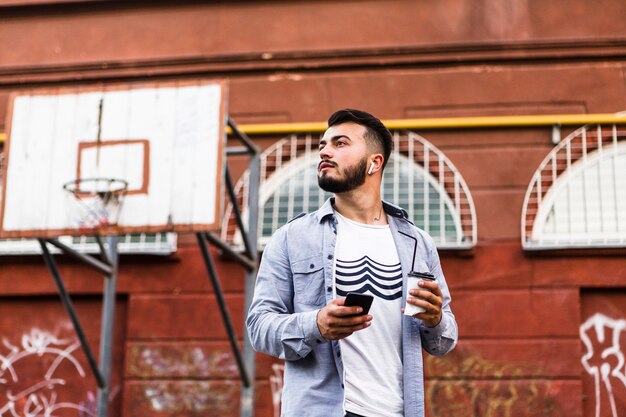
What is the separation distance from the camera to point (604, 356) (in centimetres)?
705

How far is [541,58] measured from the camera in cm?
767

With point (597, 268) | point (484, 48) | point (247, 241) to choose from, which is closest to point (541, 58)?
point (484, 48)

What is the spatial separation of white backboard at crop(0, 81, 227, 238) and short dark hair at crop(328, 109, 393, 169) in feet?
9.12

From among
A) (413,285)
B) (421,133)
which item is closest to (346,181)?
(413,285)

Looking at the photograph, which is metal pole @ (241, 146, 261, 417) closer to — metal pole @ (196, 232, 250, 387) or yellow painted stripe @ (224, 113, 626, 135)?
metal pole @ (196, 232, 250, 387)

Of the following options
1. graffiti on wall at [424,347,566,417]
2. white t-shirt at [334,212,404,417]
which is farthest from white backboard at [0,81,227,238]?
white t-shirt at [334,212,404,417]

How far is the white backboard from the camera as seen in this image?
6.39m

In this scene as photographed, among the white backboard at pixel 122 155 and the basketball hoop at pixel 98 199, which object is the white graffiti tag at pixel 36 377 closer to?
the white backboard at pixel 122 155

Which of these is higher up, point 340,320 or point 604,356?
point 340,320

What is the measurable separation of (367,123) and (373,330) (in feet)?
2.77

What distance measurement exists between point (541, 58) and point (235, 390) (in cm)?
380

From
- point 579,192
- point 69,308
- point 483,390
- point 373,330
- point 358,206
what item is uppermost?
point 579,192

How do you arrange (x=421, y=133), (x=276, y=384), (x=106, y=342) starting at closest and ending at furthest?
(x=106, y=342)
(x=276, y=384)
(x=421, y=133)

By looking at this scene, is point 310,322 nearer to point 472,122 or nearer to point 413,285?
point 413,285
